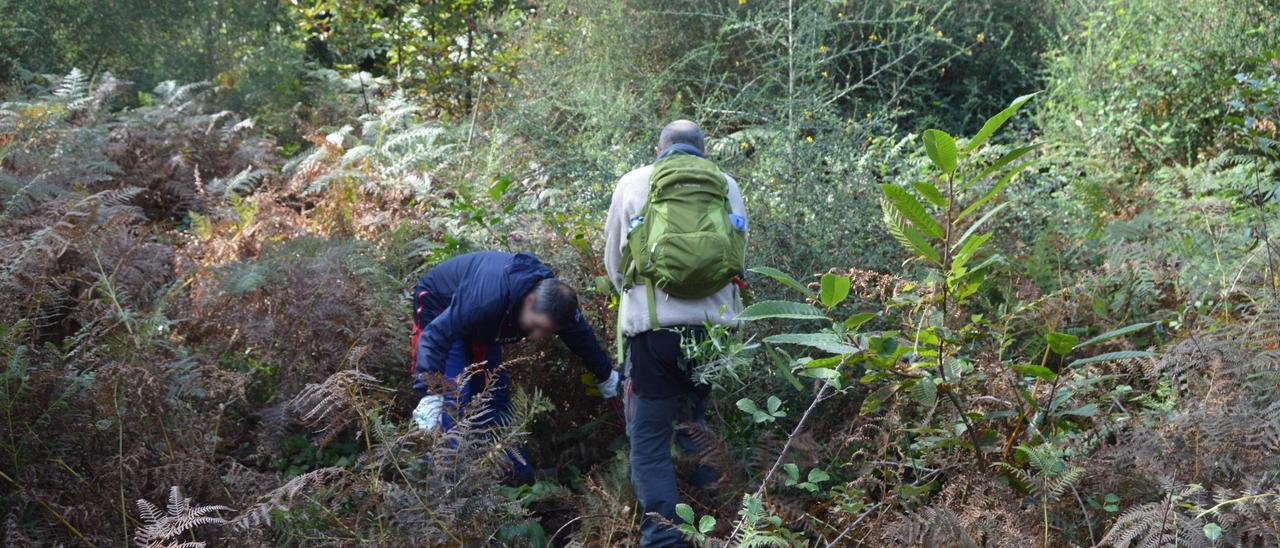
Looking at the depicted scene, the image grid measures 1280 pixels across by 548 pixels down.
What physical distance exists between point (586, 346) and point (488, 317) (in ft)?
1.72

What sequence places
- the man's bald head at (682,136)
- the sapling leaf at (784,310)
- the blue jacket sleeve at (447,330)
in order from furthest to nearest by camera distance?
the man's bald head at (682,136) → the blue jacket sleeve at (447,330) → the sapling leaf at (784,310)

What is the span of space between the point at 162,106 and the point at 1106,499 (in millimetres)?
9732

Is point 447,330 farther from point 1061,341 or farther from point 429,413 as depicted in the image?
point 1061,341

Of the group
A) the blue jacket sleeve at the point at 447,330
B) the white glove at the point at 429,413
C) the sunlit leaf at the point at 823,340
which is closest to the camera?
the sunlit leaf at the point at 823,340

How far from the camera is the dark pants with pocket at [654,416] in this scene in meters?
4.52

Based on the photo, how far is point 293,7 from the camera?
10570mm

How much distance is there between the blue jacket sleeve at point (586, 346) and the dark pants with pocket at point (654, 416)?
0.34m

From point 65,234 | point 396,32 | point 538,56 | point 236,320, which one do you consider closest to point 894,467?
point 236,320

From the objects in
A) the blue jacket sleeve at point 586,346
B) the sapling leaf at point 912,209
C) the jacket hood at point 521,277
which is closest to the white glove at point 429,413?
the jacket hood at point 521,277

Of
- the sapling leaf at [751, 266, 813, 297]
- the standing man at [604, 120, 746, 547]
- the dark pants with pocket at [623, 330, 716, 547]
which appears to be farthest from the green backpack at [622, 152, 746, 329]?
the sapling leaf at [751, 266, 813, 297]

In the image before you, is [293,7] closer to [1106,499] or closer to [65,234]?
[65,234]

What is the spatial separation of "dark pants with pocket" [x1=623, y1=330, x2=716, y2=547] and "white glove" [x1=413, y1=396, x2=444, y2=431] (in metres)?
0.92

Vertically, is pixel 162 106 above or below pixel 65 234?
below

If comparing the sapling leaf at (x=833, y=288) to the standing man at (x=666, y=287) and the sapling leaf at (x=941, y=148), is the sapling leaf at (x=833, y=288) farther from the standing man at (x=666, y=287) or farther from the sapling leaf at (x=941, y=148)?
the standing man at (x=666, y=287)
